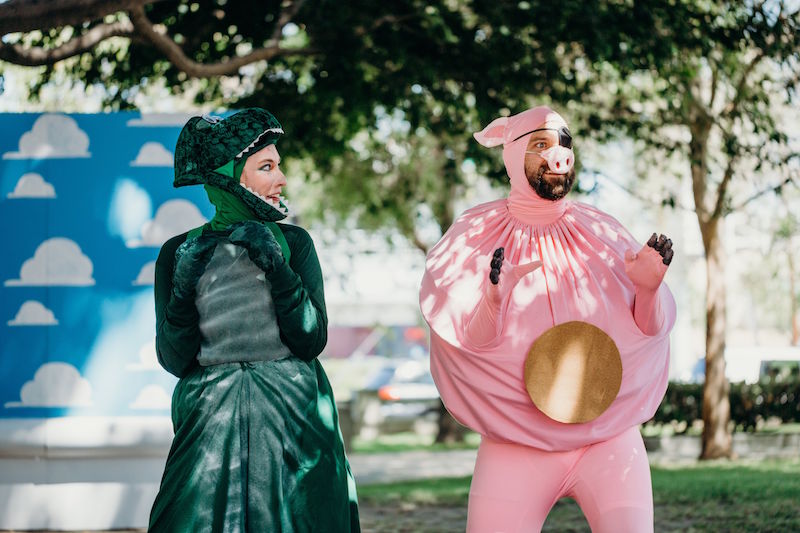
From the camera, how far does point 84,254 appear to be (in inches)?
266

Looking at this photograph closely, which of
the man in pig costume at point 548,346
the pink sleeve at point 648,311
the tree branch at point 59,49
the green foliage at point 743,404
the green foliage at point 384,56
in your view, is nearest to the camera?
the man in pig costume at point 548,346

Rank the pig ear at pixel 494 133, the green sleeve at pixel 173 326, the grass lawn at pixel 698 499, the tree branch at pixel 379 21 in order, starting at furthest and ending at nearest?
the tree branch at pixel 379 21 < the grass lawn at pixel 698 499 < the pig ear at pixel 494 133 < the green sleeve at pixel 173 326

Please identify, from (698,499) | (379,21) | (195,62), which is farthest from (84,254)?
(698,499)

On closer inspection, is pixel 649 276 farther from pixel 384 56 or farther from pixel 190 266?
pixel 384 56

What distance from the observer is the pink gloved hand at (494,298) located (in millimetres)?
A: 3379

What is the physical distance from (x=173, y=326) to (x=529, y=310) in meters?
1.21

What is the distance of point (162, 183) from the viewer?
266 inches

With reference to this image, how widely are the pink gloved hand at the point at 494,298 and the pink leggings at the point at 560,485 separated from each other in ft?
1.27

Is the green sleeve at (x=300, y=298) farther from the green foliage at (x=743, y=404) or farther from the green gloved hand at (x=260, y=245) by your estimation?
the green foliage at (x=743, y=404)

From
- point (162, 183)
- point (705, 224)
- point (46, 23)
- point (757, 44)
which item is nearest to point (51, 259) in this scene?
point (162, 183)

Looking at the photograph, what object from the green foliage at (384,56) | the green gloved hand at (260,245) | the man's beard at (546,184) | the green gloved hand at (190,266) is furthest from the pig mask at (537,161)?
the green foliage at (384,56)

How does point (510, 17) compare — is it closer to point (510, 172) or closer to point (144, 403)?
point (144, 403)

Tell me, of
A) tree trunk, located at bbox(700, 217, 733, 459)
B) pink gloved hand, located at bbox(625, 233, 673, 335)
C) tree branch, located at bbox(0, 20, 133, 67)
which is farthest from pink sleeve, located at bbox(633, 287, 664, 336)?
tree trunk, located at bbox(700, 217, 733, 459)

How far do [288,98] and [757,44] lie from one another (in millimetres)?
4306
